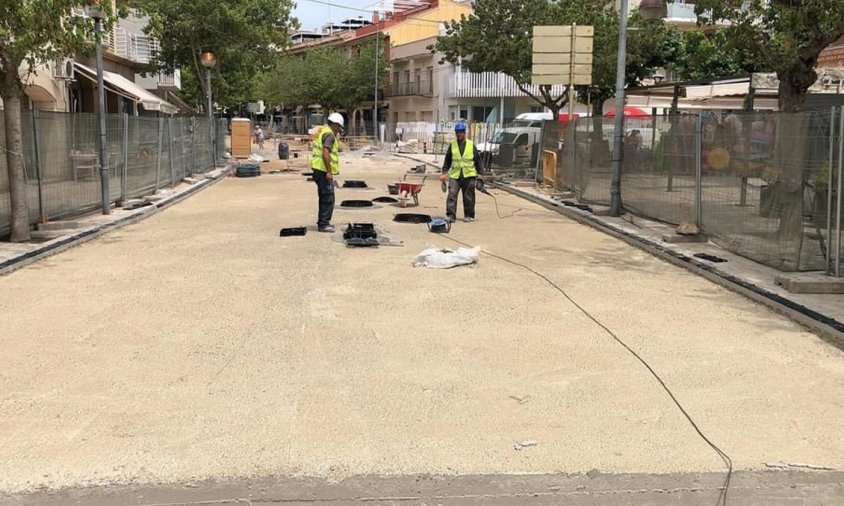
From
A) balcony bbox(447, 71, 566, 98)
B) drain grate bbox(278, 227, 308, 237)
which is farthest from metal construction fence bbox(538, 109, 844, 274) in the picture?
balcony bbox(447, 71, 566, 98)

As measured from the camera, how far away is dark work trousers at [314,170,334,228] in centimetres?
1128

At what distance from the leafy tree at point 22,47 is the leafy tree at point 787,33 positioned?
8413 mm

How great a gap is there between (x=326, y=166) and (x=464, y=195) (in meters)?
2.78

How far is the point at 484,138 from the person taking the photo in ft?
100

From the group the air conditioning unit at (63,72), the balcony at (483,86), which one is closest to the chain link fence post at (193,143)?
the air conditioning unit at (63,72)

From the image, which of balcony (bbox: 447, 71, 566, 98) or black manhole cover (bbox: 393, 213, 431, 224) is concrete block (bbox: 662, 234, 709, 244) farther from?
balcony (bbox: 447, 71, 566, 98)

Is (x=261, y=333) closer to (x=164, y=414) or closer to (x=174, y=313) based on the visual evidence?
(x=174, y=313)

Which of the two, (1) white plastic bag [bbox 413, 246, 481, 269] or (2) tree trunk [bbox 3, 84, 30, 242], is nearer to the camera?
(1) white plastic bag [bbox 413, 246, 481, 269]

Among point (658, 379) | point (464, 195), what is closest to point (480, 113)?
point (464, 195)

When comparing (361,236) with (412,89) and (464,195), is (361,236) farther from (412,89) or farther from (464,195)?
(412,89)

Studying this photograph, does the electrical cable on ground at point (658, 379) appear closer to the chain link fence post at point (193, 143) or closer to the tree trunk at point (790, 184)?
the tree trunk at point (790, 184)

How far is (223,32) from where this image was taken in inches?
1129

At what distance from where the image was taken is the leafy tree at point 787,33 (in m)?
9.13

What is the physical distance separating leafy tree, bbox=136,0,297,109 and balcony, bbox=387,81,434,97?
2478 cm
